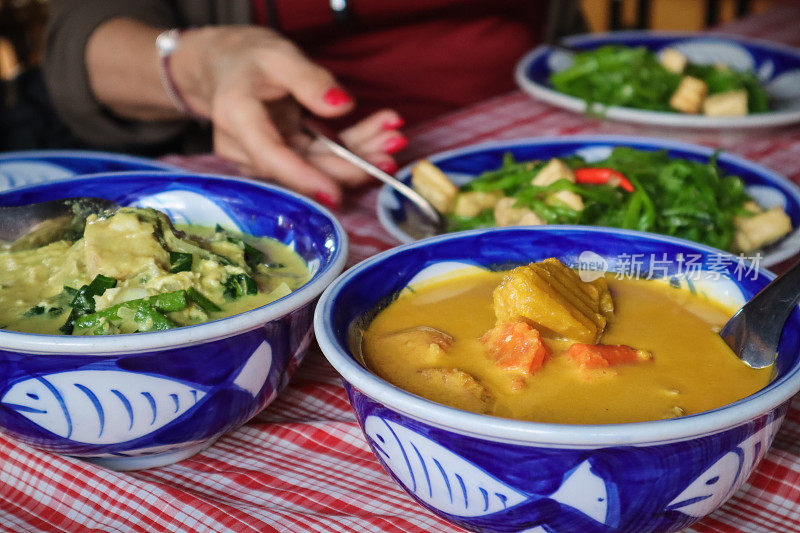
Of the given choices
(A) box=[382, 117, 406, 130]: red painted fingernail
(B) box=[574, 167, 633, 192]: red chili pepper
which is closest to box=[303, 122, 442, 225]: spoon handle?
(A) box=[382, 117, 406, 130]: red painted fingernail

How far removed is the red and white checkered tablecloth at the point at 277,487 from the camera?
106 cm

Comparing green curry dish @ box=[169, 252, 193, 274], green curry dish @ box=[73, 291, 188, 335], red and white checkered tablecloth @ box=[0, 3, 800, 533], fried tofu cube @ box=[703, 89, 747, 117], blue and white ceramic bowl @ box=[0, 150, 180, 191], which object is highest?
green curry dish @ box=[169, 252, 193, 274]

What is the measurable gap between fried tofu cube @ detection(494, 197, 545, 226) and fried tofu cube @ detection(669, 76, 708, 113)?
1.01 m

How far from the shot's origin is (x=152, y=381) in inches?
39.6

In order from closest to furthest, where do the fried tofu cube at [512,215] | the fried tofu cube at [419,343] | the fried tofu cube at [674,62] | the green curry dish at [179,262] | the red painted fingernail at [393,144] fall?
the fried tofu cube at [419,343], the green curry dish at [179,262], the fried tofu cube at [512,215], the red painted fingernail at [393,144], the fried tofu cube at [674,62]

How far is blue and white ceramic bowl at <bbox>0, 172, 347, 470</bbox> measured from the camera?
3.18 feet

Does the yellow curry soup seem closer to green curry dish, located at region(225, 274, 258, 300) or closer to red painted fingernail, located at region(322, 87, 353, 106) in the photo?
green curry dish, located at region(225, 274, 258, 300)

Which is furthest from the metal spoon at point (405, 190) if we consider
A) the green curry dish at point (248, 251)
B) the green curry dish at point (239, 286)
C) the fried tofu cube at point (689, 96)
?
the fried tofu cube at point (689, 96)

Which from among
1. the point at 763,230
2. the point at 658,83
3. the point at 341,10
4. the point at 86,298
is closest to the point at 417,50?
the point at 341,10

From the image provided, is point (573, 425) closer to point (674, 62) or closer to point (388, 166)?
point (388, 166)

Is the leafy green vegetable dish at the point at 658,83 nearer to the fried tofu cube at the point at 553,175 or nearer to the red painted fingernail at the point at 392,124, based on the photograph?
the red painted fingernail at the point at 392,124

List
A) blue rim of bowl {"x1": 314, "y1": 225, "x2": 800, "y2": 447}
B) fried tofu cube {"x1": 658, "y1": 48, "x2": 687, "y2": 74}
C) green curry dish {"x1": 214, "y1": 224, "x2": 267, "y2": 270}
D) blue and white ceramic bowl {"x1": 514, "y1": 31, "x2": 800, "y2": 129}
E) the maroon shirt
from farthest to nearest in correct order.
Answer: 1. the maroon shirt
2. fried tofu cube {"x1": 658, "y1": 48, "x2": 687, "y2": 74}
3. blue and white ceramic bowl {"x1": 514, "y1": 31, "x2": 800, "y2": 129}
4. green curry dish {"x1": 214, "y1": 224, "x2": 267, "y2": 270}
5. blue rim of bowl {"x1": 314, "y1": 225, "x2": 800, "y2": 447}

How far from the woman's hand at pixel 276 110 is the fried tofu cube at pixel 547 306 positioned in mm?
964

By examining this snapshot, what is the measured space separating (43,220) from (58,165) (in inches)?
22.8
